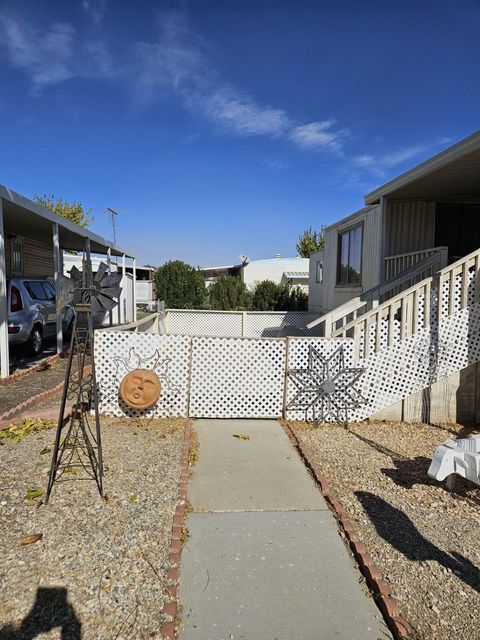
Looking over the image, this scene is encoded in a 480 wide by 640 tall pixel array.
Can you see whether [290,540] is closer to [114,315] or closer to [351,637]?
[351,637]

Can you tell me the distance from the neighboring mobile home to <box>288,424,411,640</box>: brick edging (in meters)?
5.04

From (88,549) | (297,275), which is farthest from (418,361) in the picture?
(297,275)

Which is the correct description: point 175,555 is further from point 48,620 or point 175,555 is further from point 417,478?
point 417,478

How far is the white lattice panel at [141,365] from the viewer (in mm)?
6441

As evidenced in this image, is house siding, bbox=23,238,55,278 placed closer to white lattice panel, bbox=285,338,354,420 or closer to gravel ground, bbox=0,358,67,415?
gravel ground, bbox=0,358,67,415

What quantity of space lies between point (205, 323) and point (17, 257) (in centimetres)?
701

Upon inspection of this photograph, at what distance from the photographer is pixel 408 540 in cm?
338

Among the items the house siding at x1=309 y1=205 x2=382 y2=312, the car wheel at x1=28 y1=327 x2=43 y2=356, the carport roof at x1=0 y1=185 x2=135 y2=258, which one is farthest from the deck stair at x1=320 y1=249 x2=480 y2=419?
the car wheel at x1=28 y1=327 x2=43 y2=356

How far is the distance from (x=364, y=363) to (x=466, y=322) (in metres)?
1.59

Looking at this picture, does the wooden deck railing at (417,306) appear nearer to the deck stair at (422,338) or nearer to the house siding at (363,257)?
the deck stair at (422,338)

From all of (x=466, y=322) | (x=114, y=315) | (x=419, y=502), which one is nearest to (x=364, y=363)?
(x=466, y=322)

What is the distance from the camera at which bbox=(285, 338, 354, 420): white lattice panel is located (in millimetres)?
6555

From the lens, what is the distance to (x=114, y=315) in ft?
56.5

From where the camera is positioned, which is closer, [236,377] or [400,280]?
[236,377]
